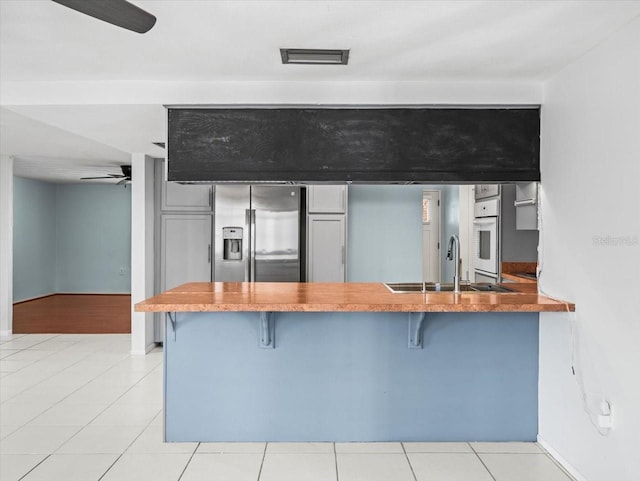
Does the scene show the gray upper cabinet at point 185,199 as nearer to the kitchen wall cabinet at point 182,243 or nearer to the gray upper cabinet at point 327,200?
the kitchen wall cabinet at point 182,243

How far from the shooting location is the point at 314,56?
2.71 metres

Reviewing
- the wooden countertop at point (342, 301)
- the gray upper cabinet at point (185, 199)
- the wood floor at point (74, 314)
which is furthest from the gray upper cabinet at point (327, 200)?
the wood floor at point (74, 314)

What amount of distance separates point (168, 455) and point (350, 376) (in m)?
1.20

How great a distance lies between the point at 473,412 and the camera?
3180mm

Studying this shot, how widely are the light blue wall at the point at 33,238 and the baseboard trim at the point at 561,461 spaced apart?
899 cm

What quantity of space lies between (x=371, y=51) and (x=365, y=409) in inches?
85.4

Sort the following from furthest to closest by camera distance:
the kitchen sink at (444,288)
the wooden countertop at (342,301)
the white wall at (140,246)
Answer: the white wall at (140,246)
the kitchen sink at (444,288)
the wooden countertop at (342,301)

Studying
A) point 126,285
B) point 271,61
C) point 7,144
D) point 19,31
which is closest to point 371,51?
point 271,61

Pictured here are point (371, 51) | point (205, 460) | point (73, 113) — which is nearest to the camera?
point (371, 51)

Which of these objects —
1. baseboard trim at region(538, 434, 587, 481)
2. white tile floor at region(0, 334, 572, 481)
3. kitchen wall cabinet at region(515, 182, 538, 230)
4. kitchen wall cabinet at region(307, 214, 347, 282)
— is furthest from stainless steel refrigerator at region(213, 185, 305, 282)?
baseboard trim at region(538, 434, 587, 481)

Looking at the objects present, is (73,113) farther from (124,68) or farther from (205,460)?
(205,460)

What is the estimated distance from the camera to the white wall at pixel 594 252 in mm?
2225

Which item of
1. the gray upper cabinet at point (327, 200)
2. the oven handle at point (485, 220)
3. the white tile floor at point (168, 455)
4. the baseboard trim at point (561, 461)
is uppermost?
the gray upper cabinet at point (327, 200)

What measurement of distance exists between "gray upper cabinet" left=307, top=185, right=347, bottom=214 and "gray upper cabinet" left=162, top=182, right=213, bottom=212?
1168 mm
